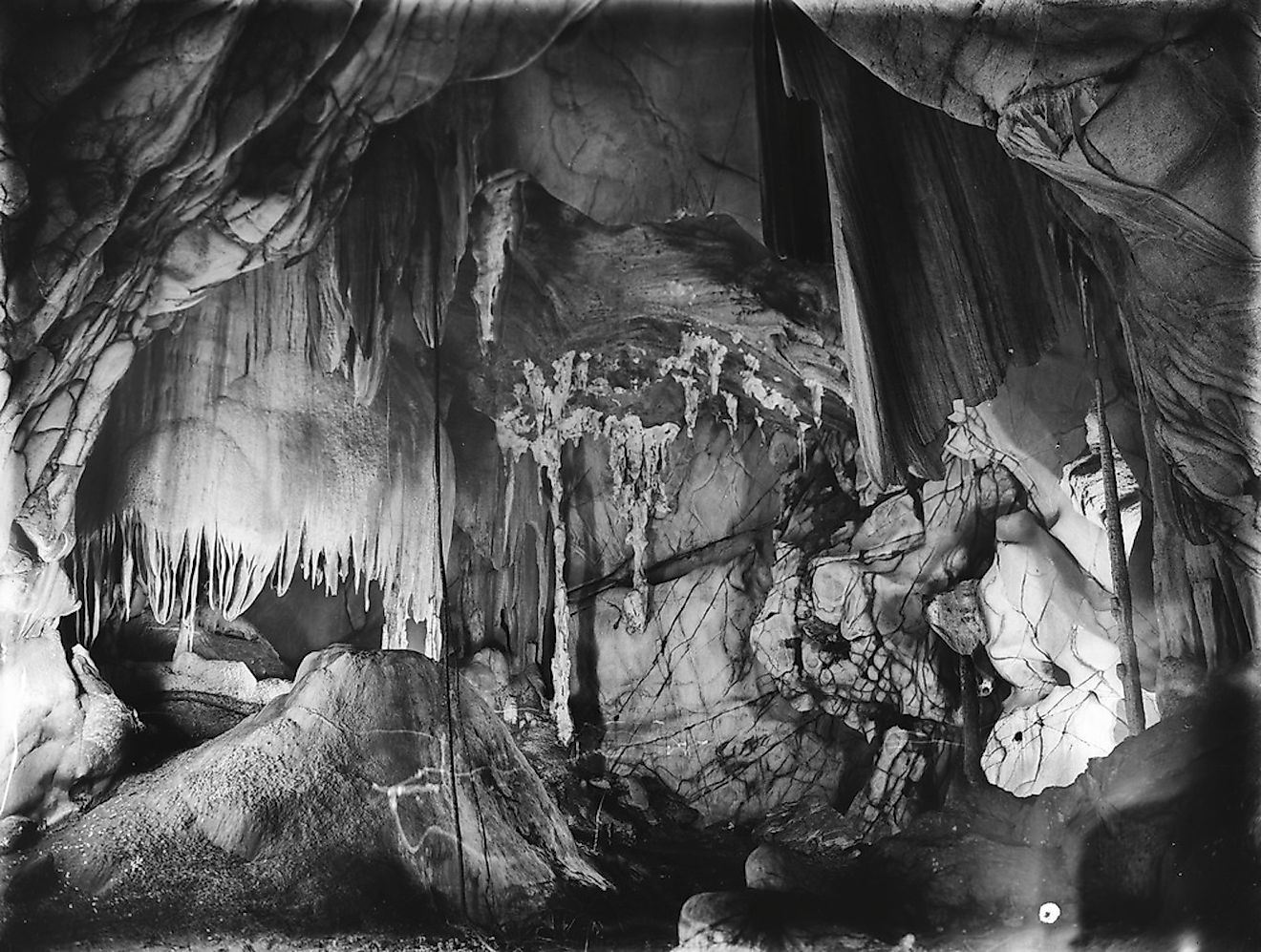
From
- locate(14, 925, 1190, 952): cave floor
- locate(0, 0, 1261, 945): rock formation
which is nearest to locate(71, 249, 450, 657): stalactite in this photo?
locate(0, 0, 1261, 945): rock formation

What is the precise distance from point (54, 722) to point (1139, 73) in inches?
129

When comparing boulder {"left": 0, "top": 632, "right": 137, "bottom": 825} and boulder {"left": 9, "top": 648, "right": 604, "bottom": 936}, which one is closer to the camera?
boulder {"left": 9, "top": 648, "right": 604, "bottom": 936}

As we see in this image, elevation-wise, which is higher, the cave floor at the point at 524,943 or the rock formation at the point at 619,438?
the rock formation at the point at 619,438

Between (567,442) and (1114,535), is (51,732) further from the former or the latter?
(1114,535)

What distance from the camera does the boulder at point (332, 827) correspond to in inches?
116

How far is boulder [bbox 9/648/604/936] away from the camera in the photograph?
2.95 metres

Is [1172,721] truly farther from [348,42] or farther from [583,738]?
[348,42]

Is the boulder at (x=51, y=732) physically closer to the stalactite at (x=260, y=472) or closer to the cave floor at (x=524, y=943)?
the stalactite at (x=260, y=472)

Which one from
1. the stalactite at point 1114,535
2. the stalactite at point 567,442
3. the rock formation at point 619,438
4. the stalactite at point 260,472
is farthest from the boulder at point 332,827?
the stalactite at point 1114,535

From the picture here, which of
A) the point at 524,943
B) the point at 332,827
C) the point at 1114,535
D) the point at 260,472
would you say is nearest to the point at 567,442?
the point at 260,472

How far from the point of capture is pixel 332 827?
10.2ft

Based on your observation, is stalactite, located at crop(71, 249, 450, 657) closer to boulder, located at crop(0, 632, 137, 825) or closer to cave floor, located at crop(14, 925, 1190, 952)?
boulder, located at crop(0, 632, 137, 825)

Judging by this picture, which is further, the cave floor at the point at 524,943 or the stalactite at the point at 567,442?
the stalactite at the point at 567,442

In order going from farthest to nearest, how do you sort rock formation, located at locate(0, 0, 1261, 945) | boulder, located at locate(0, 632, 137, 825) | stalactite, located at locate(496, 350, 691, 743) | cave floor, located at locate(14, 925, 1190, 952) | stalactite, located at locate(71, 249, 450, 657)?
stalactite, located at locate(496, 350, 691, 743) < stalactite, located at locate(71, 249, 450, 657) < boulder, located at locate(0, 632, 137, 825) < cave floor, located at locate(14, 925, 1190, 952) < rock formation, located at locate(0, 0, 1261, 945)
